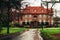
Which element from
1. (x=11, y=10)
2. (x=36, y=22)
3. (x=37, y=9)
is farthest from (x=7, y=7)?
(x=37, y=9)

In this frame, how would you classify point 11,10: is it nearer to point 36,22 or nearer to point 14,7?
point 14,7

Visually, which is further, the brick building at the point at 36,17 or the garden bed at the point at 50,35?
the brick building at the point at 36,17

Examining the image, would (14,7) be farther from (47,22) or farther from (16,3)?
(47,22)

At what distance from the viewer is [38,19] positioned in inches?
4508

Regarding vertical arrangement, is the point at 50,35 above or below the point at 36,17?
above

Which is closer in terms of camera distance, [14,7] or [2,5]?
[2,5]

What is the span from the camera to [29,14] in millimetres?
117750

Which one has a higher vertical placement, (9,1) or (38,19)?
(9,1)

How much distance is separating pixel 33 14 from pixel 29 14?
5.92ft

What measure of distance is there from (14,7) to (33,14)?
2843 inches

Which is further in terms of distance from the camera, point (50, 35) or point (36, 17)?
point (36, 17)

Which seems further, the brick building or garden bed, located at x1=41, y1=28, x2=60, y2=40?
the brick building

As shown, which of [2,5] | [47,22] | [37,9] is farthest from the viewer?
[37,9]

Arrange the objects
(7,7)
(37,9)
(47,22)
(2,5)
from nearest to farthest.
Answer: (2,5)
(7,7)
(47,22)
(37,9)
